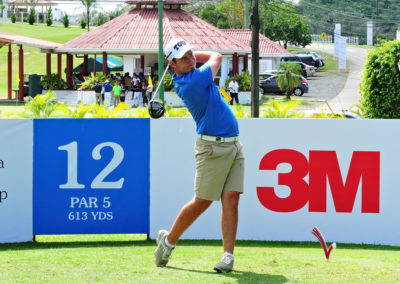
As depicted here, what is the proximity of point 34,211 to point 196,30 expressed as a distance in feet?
133

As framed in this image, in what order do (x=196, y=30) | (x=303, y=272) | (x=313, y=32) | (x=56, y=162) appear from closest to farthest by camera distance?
(x=303, y=272) < (x=56, y=162) < (x=196, y=30) < (x=313, y=32)

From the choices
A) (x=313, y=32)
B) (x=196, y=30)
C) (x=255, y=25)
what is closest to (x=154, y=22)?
(x=196, y=30)

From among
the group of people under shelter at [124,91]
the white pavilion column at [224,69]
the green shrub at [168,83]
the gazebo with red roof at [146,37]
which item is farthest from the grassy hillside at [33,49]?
the green shrub at [168,83]

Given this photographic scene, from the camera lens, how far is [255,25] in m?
24.8

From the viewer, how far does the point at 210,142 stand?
5738 mm

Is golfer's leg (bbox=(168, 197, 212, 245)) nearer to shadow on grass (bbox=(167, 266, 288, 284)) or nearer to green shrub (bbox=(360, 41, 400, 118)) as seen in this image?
shadow on grass (bbox=(167, 266, 288, 284))

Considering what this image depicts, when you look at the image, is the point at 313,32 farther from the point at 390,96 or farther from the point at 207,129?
the point at 207,129

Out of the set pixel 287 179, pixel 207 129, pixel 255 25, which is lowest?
pixel 287 179

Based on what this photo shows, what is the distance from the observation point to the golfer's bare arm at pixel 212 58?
19.0 feet

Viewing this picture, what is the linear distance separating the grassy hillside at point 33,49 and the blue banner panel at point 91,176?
50.4 m

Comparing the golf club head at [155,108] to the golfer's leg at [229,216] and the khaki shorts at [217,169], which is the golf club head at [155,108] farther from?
the golfer's leg at [229,216]

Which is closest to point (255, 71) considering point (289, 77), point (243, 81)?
point (243, 81)

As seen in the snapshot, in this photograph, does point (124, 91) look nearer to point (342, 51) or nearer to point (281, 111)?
point (342, 51)

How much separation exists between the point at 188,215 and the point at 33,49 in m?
82.9
